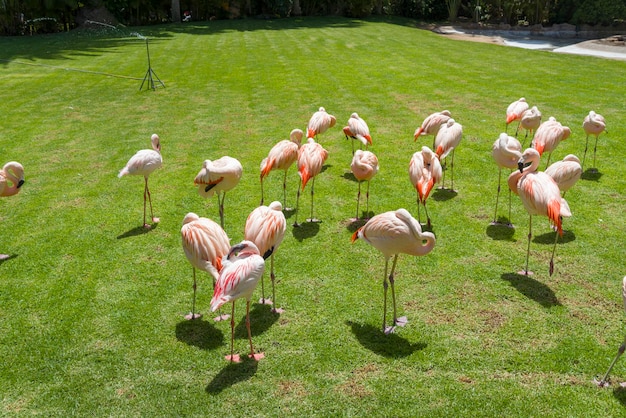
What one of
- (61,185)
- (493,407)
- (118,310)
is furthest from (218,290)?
(61,185)

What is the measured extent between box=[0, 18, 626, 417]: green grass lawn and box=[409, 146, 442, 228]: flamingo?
81 cm

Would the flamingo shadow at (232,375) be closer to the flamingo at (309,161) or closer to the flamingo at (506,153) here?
the flamingo at (309,161)

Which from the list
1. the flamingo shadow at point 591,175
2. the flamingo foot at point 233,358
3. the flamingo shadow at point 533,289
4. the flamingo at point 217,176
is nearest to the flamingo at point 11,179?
the flamingo at point 217,176

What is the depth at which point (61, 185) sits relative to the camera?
9312mm

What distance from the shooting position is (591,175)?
30.3 ft

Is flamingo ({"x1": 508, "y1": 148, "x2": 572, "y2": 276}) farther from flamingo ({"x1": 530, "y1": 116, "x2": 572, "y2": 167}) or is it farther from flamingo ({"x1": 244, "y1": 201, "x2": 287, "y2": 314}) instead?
flamingo ({"x1": 244, "y1": 201, "x2": 287, "y2": 314})

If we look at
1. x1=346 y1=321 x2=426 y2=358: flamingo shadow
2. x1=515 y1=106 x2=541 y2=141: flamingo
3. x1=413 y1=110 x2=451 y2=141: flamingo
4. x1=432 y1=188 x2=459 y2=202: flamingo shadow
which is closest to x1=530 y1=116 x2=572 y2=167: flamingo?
x1=515 y1=106 x2=541 y2=141: flamingo

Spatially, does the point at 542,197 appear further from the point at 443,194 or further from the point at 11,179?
the point at 11,179

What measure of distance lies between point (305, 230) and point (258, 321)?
2.21m

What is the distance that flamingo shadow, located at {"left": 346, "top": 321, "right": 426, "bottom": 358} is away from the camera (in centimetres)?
508

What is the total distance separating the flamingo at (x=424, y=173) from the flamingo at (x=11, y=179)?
538 centimetres

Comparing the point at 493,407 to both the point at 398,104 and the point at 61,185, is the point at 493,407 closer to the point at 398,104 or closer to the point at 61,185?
the point at 61,185

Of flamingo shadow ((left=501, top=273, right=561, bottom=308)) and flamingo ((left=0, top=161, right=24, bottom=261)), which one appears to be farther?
flamingo ((left=0, top=161, right=24, bottom=261))

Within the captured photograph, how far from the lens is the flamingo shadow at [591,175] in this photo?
9.10 m
